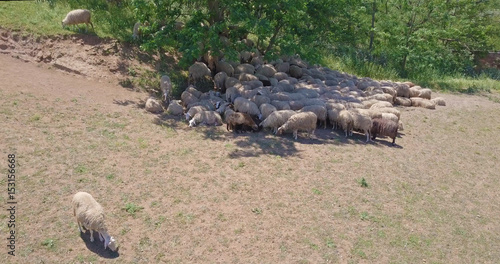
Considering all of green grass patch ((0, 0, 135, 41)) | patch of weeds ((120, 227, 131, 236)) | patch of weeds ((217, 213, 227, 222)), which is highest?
green grass patch ((0, 0, 135, 41))

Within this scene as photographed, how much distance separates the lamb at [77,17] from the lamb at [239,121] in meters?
8.04

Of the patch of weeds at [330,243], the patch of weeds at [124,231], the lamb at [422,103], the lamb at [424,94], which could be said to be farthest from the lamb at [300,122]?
the lamb at [424,94]

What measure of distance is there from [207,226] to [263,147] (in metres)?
4.04

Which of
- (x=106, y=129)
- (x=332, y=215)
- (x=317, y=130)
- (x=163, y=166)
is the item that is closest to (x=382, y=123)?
(x=317, y=130)

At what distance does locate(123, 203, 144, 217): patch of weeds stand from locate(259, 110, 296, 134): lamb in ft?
18.1

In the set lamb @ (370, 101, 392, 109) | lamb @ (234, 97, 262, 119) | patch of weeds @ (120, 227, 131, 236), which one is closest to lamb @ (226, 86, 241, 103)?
lamb @ (234, 97, 262, 119)

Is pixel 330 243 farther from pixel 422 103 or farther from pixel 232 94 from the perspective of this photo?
pixel 422 103

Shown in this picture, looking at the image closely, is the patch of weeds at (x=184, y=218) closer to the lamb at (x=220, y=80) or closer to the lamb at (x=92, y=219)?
the lamb at (x=92, y=219)

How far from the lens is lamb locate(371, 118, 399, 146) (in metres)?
12.4

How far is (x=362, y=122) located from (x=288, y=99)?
9.15 ft

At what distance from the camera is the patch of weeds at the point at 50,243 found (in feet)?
22.0

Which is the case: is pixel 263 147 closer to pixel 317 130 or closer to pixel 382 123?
pixel 317 130

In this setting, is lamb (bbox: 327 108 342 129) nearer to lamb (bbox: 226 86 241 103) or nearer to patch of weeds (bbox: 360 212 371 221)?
lamb (bbox: 226 86 241 103)

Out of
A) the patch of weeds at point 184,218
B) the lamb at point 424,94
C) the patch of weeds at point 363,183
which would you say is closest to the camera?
the patch of weeds at point 184,218
